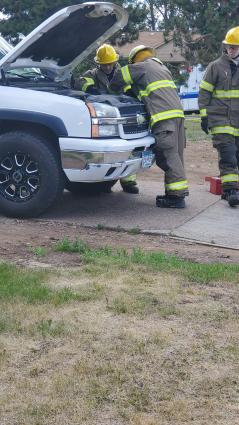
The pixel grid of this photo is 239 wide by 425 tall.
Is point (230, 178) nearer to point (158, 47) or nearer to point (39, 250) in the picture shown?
point (39, 250)

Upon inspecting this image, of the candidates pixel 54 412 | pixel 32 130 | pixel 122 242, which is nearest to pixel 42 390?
pixel 54 412

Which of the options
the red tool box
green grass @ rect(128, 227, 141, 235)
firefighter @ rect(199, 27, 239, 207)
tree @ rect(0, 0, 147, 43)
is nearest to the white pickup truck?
green grass @ rect(128, 227, 141, 235)

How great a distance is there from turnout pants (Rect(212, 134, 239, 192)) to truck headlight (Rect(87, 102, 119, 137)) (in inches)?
69.1

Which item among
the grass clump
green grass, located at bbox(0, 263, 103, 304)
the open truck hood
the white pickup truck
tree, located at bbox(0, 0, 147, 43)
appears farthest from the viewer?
tree, located at bbox(0, 0, 147, 43)

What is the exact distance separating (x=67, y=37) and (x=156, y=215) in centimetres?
221

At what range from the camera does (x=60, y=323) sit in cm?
468

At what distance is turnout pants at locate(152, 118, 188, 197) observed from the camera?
8539 millimetres

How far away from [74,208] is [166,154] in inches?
46.3

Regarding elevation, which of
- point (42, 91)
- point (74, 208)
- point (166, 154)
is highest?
point (42, 91)

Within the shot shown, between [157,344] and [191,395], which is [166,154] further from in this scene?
[191,395]

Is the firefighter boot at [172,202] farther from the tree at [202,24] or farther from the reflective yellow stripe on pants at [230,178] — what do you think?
the tree at [202,24]

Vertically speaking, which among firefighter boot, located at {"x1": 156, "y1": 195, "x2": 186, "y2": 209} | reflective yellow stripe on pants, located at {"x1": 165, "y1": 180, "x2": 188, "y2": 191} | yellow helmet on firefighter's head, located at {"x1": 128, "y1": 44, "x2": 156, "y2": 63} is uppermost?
yellow helmet on firefighter's head, located at {"x1": 128, "y1": 44, "x2": 156, "y2": 63}

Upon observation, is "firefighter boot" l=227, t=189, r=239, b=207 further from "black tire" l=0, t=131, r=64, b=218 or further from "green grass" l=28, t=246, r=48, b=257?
"green grass" l=28, t=246, r=48, b=257

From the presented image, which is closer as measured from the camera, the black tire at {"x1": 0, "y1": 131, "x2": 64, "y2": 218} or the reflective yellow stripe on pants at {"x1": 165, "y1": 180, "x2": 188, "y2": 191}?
the black tire at {"x1": 0, "y1": 131, "x2": 64, "y2": 218}
